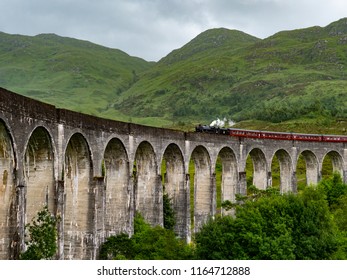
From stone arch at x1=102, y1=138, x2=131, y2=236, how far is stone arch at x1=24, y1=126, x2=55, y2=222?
8997mm

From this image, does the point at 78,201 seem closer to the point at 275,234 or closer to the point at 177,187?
the point at 275,234

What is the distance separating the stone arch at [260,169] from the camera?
196 ft

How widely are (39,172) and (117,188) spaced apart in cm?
1018

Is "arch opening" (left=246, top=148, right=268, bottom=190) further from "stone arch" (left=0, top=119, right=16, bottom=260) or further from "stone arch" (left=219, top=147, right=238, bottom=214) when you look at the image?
"stone arch" (left=0, top=119, right=16, bottom=260)

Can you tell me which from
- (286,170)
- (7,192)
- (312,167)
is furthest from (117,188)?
(312,167)

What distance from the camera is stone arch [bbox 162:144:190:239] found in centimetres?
4703

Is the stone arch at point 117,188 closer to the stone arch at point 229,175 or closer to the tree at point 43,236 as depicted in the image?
the tree at point 43,236

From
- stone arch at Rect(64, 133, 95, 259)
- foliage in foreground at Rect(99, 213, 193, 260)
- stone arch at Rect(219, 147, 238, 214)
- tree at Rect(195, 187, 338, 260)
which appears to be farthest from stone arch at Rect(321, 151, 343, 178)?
stone arch at Rect(64, 133, 95, 259)

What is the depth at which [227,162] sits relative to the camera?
2201 inches

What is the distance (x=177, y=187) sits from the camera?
47688mm

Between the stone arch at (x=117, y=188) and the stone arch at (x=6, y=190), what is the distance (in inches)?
544

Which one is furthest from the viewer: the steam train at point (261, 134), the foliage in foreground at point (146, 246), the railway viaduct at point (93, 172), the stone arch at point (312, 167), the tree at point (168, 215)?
the stone arch at point (312, 167)

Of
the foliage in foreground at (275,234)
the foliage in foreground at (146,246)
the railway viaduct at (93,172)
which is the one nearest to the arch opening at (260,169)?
the railway viaduct at (93,172)

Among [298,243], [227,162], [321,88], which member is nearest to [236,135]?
[227,162]
